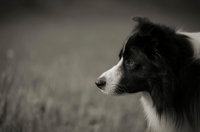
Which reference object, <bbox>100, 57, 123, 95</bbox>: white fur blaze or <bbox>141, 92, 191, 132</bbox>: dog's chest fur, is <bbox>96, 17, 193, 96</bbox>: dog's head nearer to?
<bbox>100, 57, 123, 95</bbox>: white fur blaze

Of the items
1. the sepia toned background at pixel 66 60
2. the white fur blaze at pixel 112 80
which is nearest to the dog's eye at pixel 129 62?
the white fur blaze at pixel 112 80

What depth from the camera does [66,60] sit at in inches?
256

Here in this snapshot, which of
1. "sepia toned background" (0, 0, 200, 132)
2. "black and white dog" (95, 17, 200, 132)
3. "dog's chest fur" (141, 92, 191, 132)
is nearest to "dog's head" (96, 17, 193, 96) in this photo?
"black and white dog" (95, 17, 200, 132)

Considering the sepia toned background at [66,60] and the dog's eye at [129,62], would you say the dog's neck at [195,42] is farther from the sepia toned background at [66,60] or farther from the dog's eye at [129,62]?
the dog's eye at [129,62]

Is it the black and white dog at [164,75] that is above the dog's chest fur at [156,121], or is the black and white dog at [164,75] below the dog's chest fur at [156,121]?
above

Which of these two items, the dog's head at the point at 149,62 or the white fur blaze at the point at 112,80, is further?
the white fur blaze at the point at 112,80

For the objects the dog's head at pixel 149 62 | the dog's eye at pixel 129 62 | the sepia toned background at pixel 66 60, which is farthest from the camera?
the sepia toned background at pixel 66 60

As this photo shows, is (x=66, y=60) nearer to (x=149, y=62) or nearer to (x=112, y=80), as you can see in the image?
(x=112, y=80)

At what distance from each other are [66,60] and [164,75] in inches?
190

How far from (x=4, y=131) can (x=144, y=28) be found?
2.08 m

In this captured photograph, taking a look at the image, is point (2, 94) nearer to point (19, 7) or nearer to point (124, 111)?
point (124, 111)

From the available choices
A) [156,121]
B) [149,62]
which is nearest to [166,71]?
[149,62]

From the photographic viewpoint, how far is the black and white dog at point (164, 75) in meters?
2.01

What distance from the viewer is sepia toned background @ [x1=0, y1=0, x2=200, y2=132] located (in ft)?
9.82
